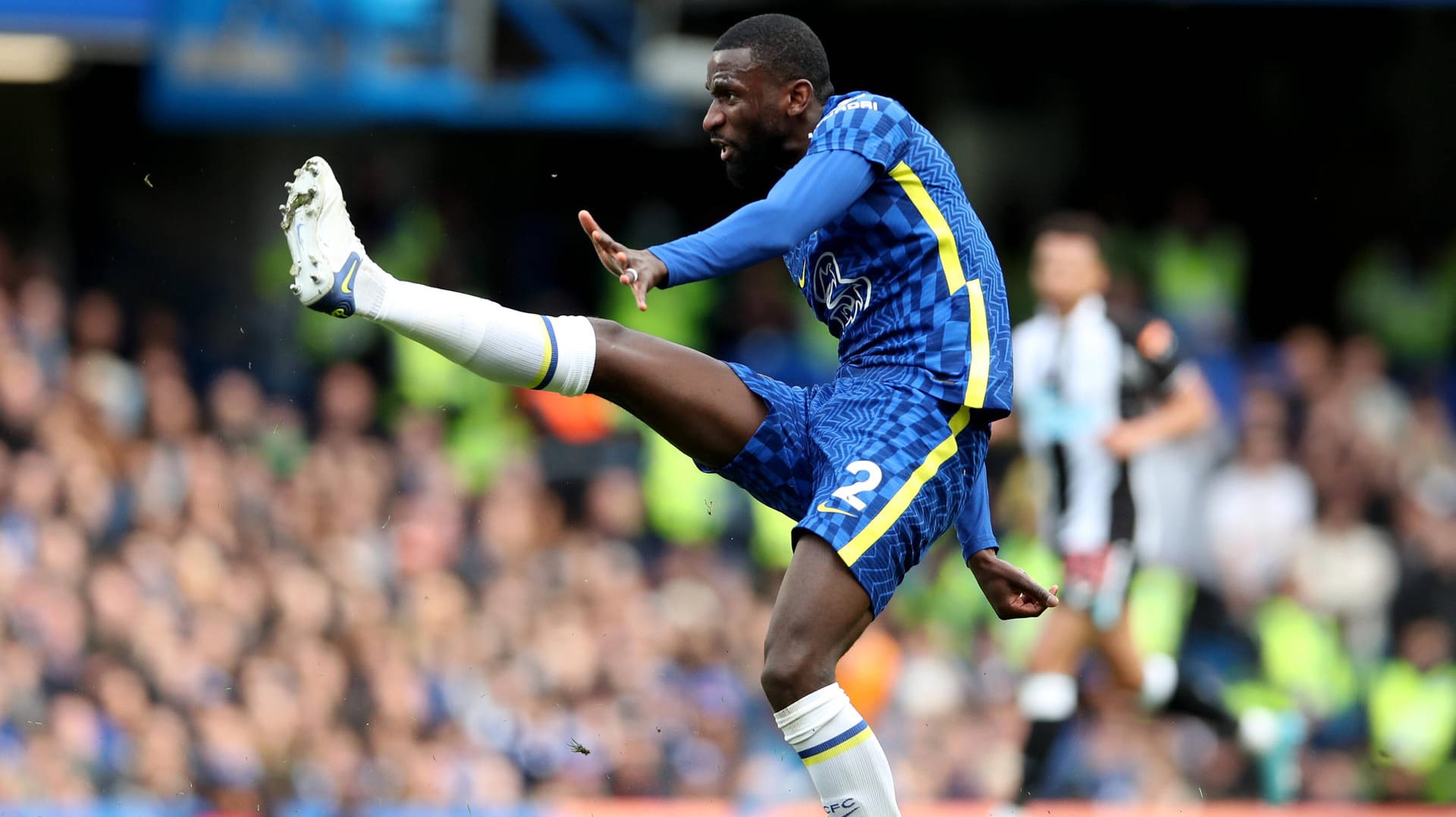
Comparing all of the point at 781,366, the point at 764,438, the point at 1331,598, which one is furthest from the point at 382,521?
the point at 764,438

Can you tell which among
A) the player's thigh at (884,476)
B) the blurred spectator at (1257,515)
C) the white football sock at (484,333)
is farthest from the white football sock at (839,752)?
the blurred spectator at (1257,515)

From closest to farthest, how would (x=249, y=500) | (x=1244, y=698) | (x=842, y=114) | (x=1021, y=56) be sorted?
(x=842, y=114) → (x=1244, y=698) → (x=249, y=500) → (x=1021, y=56)

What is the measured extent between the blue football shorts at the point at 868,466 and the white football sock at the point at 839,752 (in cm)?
28

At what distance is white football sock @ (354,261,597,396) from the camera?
439cm

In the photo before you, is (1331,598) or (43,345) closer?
(1331,598)

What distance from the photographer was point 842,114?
4.48 metres

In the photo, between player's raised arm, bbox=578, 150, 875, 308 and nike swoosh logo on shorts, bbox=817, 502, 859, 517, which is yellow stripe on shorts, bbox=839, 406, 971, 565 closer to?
nike swoosh logo on shorts, bbox=817, 502, 859, 517

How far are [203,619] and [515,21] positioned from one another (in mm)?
3968

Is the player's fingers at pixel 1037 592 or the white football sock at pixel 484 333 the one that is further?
the player's fingers at pixel 1037 592

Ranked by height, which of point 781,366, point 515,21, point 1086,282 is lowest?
point 781,366

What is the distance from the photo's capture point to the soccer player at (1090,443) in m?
7.27

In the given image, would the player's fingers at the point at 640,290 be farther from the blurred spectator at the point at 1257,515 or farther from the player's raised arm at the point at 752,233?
the blurred spectator at the point at 1257,515

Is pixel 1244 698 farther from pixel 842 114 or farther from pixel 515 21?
pixel 842 114

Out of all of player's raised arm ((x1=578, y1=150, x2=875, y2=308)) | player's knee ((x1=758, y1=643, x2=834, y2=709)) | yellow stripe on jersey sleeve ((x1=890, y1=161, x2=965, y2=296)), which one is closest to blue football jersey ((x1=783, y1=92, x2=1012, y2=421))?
yellow stripe on jersey sleeve ((x1=890, y1=161, x2=965, y2=296))
